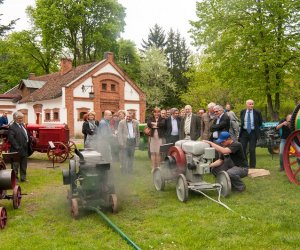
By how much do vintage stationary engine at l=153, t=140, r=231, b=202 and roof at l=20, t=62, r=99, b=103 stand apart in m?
22.5

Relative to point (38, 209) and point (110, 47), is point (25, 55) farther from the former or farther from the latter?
point (38, 209)

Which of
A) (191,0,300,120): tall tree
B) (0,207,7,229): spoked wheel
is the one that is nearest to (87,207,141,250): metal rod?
(0,207,7,229): spoked wheel

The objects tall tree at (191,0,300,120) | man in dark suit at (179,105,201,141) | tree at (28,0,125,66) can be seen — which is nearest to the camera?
man in dark suit at (179,105,201,141)

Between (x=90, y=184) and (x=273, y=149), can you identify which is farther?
(x=273, y=149)

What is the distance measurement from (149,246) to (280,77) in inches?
592

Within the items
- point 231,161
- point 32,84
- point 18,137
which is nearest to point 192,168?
point 231,161

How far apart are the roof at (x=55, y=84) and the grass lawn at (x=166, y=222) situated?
73.6ft

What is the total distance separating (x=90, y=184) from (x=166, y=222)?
53.1 inches

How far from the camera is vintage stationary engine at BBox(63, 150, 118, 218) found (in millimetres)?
5680

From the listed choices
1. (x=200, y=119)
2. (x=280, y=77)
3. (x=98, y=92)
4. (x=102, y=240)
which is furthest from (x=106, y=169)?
(x=98, y=92)

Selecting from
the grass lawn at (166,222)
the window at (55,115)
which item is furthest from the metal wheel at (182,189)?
the window at (55,115)

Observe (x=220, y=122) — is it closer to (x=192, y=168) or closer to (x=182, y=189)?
(x=192, y=168)

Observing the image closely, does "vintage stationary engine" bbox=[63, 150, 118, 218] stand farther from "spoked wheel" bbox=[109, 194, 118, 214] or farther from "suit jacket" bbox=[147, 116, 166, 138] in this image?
"suit jacket" bbox=[147, 116, 166, 138]

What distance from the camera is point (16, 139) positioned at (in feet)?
27.6
